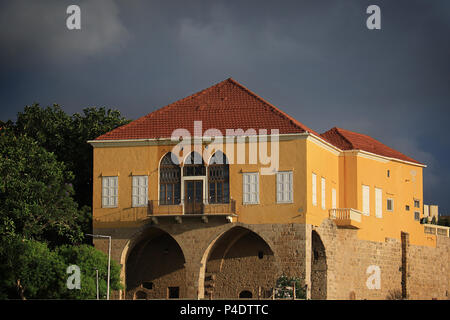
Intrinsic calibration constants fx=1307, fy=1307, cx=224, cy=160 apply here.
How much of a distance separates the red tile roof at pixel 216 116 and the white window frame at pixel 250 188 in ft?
7.74

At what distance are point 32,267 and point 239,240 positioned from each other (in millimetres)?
11054

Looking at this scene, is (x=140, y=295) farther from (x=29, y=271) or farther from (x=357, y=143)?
(x=357, y=143)

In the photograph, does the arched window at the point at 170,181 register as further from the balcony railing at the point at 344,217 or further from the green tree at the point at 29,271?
the balcony railing at the point at 344,217

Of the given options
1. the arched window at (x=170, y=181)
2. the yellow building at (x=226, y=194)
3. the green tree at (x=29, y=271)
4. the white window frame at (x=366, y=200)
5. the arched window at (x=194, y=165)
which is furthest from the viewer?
the white window frame at (x=366, y=200)

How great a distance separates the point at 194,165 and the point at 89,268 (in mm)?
7564

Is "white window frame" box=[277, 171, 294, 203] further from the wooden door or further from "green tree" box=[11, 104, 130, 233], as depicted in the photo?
"green tree" box=[11, 104, 130, 233]

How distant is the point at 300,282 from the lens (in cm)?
6431

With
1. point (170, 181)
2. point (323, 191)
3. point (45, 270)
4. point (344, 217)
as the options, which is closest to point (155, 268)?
point (170, 181)

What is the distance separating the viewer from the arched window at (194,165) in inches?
2628

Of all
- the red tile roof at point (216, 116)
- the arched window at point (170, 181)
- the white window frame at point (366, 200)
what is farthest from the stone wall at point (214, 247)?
the white window frame at point (366, 200)
